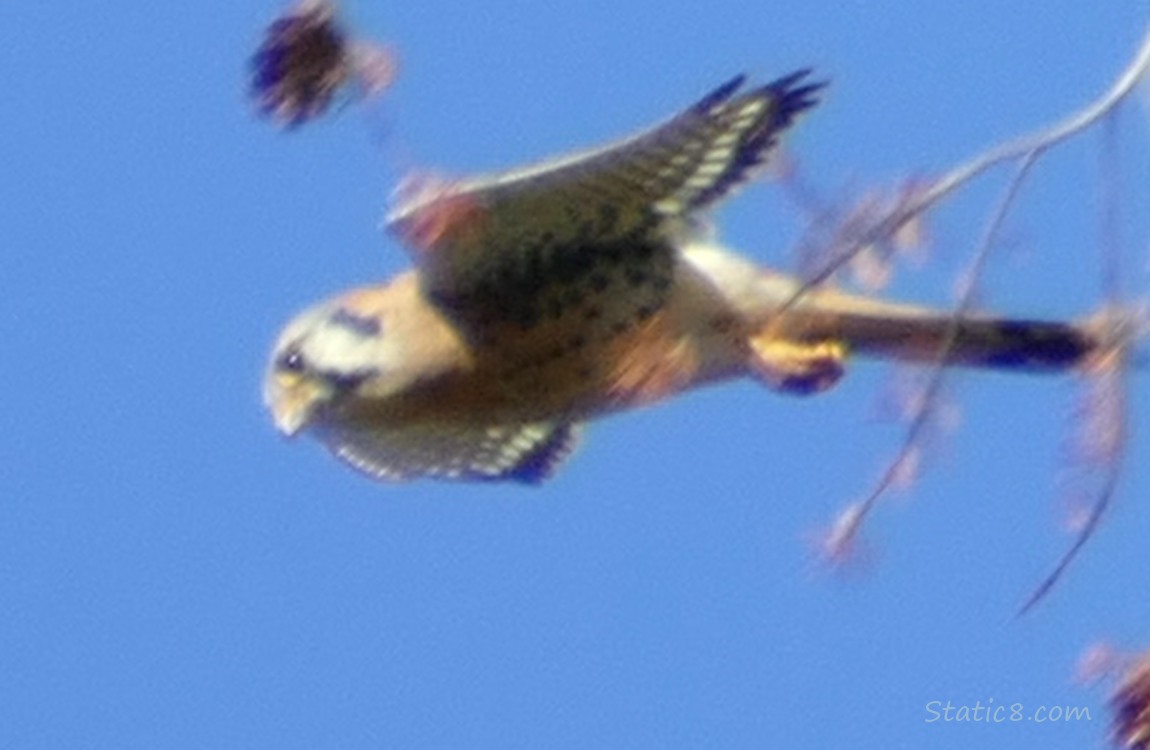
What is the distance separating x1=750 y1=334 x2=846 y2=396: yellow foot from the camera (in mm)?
5219

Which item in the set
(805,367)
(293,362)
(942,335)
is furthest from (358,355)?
(942,335)

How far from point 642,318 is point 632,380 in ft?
0.44

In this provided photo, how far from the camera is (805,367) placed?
525cm

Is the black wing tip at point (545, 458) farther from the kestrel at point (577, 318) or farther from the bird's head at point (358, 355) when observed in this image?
the bird's head at point (358, 355)

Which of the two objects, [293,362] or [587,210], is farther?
[293,362]

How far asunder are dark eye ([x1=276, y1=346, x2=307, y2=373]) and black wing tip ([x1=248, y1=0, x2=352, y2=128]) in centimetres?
129

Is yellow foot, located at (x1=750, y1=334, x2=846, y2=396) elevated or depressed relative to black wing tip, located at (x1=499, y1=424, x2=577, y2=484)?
depressed

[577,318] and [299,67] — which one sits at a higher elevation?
[299,67]

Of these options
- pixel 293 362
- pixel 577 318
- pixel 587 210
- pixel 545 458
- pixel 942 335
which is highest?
pixel 293 362

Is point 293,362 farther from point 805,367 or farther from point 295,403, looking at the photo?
point 805,367

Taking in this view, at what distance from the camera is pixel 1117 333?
14.1 feet

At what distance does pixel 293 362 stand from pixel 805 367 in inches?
41.6

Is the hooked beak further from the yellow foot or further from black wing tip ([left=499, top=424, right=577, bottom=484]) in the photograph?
the yellow foot

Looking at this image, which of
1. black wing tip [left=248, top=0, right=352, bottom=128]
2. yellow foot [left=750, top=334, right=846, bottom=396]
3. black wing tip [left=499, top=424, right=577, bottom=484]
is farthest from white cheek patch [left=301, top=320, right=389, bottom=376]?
black wing tip [left=248, top=0, right=352, bottom=128]
